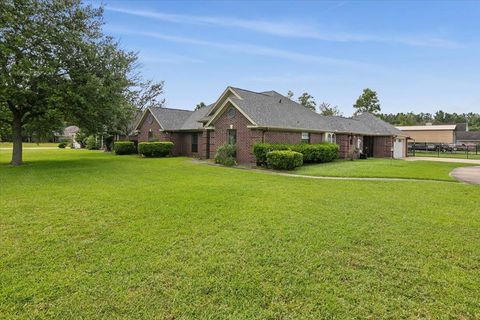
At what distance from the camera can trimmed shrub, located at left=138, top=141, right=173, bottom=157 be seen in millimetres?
25578

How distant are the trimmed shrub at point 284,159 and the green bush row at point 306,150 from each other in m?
0.89

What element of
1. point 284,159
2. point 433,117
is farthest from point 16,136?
point 433,117

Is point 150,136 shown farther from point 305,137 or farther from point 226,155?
point 305,137

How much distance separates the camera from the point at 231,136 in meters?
19.9

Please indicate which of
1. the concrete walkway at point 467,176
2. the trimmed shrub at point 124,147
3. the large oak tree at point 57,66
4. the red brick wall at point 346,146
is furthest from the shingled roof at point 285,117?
the trimmed shrub at point 124,147

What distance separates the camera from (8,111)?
18.0 m

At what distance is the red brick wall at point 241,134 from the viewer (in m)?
18.3

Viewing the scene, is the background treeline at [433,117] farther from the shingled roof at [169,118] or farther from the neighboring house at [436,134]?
the shingled roof at [169,118]

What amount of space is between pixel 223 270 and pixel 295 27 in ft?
51.8

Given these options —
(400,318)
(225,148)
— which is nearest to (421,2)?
(225,148)

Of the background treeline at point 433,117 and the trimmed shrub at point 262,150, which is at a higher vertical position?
the background treeline at point 433,117

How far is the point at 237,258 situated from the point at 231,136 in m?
15.9

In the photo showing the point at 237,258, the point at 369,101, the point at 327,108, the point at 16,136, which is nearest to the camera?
the point at 237,258

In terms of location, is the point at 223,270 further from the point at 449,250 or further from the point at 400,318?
the point at 449,250
